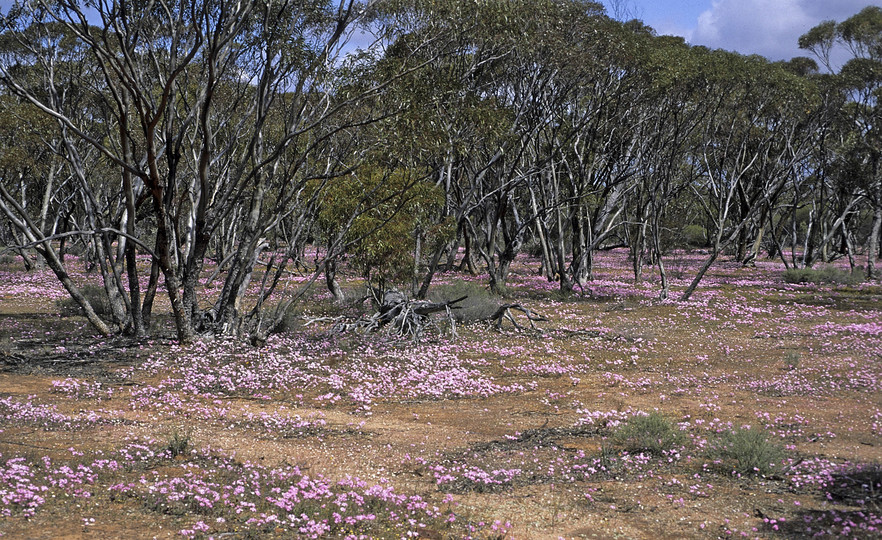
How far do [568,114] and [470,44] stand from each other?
977cm

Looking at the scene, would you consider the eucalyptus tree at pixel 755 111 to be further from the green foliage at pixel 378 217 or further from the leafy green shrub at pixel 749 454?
the leafy green shrub at pixel 749 454

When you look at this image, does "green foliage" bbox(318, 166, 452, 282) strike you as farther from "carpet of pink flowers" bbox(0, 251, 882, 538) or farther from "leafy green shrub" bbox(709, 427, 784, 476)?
"leafy green shrub" bbox(709, 427, 784, 476)

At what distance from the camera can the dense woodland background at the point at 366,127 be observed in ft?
44.6

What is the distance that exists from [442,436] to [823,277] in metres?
28.2

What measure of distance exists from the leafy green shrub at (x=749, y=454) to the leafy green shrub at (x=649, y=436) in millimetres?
486

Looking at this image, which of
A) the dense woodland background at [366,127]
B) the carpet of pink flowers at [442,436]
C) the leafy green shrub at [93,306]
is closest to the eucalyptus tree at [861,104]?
the dense woodland background at [366,127]

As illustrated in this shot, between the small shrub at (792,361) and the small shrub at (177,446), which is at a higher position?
the small shrub at (177,446)

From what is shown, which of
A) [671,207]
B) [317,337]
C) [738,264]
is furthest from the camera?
[671,207]

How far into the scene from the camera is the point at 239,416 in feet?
31.1

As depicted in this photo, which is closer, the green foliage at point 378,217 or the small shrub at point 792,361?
the small shrub at point 792,361

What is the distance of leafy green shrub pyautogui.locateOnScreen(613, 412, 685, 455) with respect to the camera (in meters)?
8.15

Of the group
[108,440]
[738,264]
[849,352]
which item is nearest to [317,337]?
[108,440]

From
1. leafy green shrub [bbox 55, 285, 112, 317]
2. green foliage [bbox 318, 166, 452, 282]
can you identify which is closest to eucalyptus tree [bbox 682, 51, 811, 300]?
green foliage [bbox 318, 166, 452, 282]

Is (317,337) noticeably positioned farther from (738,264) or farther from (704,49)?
(738,264)
